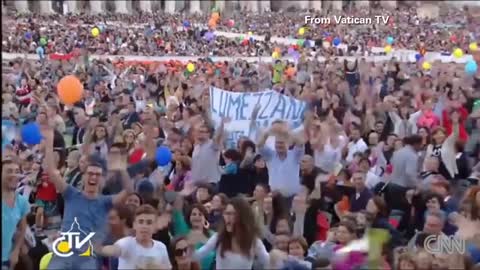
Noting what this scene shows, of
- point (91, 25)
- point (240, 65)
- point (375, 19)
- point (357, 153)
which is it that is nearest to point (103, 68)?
point (240, 65)

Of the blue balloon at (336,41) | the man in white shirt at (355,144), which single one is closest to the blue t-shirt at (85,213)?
the man in white shirt at (355,144)

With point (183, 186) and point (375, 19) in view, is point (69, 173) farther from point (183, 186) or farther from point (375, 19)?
point (375, 19)

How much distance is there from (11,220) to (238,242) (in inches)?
55.1

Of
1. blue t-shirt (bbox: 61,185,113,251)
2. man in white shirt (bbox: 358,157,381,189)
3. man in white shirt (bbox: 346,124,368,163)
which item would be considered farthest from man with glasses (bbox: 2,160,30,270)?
man in white shirt (bbox: 346,124,368,163)

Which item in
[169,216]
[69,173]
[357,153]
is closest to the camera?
[169,216]

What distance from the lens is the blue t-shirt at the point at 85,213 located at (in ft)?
21.3

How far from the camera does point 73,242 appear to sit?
6.45m

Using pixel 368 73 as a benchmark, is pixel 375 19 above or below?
above

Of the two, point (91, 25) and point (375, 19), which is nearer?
point (375, 19)

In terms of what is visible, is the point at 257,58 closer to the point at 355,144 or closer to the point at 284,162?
the point at 355,144

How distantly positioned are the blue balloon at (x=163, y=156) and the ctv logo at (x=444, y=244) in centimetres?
266

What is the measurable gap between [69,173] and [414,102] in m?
5.57

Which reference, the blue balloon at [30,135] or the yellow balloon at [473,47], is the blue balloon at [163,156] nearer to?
the blue balloon at [30,135]

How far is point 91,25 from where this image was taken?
23969mm
